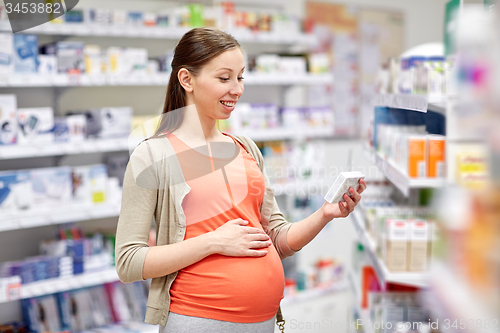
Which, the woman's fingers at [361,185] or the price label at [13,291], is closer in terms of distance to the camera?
the woman's fingers at [361,185]

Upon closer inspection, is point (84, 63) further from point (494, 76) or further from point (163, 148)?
point (494, 76)

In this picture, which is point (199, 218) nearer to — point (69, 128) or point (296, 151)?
point (69, 128)

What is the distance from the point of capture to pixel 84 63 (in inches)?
118

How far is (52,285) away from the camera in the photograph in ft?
9.34

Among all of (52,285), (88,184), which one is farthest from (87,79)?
(52,285)

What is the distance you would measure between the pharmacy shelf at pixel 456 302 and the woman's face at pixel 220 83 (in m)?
0.81

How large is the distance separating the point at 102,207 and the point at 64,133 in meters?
0.52

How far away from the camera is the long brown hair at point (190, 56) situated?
4.32ft

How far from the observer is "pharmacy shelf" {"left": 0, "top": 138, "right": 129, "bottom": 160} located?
8.98 ft

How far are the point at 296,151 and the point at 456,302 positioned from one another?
11.1ft

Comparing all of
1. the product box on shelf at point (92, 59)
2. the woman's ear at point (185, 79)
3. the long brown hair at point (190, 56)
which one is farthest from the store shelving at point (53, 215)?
the woman's ear at point (185, 79)

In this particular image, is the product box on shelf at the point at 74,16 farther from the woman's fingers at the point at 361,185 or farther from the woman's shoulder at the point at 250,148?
the woman's fingers at the point at 361,185

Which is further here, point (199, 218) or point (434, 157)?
point (434, 157)

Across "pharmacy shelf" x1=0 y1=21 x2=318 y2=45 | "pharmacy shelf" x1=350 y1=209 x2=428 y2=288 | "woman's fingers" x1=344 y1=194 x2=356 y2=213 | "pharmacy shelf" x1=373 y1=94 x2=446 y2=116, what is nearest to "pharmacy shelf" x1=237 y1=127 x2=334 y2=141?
"pharmacy shelf" x1=0 y1=21 x2=318 y2=45
